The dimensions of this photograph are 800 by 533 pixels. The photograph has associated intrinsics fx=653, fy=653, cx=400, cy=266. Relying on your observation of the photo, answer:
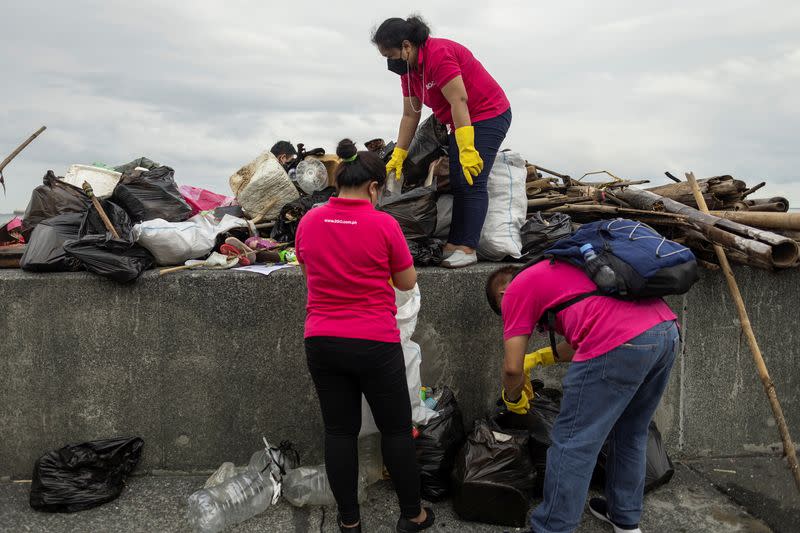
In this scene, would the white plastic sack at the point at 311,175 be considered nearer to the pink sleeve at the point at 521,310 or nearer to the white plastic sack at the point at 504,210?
the white plastic sack at the point at 504,210

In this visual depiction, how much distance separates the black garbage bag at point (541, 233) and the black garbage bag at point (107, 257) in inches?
97.1

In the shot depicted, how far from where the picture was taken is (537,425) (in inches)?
142

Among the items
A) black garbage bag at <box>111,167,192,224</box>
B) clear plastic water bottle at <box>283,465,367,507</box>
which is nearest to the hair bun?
clear plastic water bottle at <box>283,465,367,507</box>

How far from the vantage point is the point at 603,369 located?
264 centimetres

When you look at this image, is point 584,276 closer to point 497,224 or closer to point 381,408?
point 381,408

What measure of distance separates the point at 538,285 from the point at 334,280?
86 cm

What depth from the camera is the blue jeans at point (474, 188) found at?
4.19 metres

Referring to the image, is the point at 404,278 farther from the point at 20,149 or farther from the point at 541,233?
the point at 20,149

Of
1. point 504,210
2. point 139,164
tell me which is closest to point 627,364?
point 504,210

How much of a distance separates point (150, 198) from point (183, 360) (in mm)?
1413

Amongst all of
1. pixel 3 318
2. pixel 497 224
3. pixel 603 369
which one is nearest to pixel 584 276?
pixel 603 369

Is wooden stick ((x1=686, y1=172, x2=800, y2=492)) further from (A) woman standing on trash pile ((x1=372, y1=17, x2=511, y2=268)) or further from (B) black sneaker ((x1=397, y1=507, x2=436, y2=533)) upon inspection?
(B) black sneaker ((x1=397, y1=507, x2=436, y2=533))

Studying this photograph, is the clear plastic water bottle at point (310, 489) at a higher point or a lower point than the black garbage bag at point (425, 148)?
lower

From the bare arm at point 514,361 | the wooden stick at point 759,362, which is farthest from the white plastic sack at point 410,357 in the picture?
the wooden stick at point 759,362
